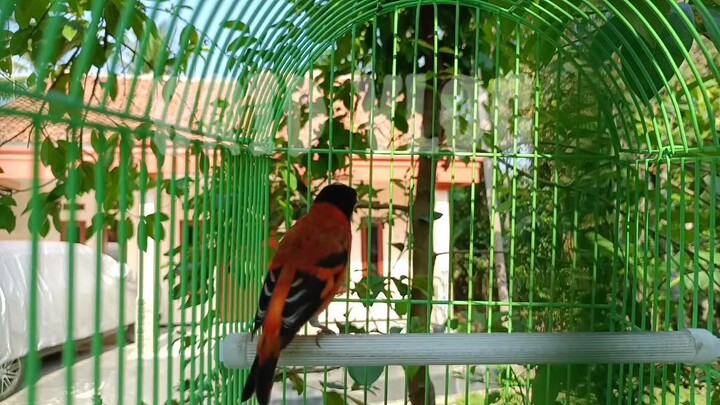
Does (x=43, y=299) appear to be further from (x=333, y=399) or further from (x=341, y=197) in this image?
(x=333, y=399)

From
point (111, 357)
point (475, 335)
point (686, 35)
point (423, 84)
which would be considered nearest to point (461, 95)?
point (423, 84)

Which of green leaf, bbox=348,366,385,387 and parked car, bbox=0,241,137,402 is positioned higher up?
parked car, bbox=0,241,137,402

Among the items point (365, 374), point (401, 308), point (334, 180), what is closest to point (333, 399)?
point (365, 374)

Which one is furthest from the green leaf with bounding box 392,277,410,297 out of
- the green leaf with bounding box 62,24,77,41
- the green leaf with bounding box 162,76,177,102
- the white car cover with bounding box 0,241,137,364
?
the white car cover with bounding box 0,241,137,364

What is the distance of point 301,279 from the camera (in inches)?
54.4

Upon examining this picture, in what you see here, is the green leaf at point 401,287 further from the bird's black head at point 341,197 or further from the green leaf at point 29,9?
the green leaf at point 29,9

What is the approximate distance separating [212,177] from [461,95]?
1227 mm

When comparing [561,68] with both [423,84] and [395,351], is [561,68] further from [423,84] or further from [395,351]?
[423,84]

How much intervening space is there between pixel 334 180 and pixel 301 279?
40.0 inches

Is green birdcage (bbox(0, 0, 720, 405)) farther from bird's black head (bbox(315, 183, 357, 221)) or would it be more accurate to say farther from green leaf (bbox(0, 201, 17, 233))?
bird's black head (bbox(315, 183, 357, 221))

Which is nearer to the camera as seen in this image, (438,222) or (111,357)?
(111,357)

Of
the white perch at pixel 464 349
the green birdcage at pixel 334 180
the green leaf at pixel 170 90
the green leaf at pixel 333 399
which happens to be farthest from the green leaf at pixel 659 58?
the green leaf at pixel 333 399

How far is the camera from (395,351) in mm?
1103

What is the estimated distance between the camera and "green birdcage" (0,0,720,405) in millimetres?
616
